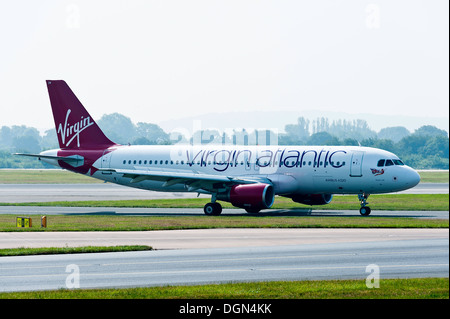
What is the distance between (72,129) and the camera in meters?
54.3

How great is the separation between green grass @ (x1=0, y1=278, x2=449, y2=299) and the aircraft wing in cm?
2648

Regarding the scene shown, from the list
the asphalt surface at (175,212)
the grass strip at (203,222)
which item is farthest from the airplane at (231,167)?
the grass strip at (203,222)

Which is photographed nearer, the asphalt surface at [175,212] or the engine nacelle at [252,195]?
the engine nacelle at [252,195]

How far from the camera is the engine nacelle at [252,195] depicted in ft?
148

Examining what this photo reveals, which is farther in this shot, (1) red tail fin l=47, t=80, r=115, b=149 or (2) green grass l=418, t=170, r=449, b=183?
(2) green grass l=418, t=170, r=449, b=183

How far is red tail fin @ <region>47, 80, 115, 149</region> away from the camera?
54219 millimetres

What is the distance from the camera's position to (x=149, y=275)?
2212 cm

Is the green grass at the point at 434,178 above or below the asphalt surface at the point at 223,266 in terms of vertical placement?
below

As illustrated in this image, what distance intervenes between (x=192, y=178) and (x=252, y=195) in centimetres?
408

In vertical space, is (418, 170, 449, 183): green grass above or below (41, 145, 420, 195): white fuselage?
below

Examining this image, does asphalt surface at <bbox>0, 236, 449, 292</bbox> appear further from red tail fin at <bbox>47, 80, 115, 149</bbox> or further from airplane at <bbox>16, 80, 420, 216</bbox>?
red tail fin at <bbox>47, 80, 115, 149</bbox>

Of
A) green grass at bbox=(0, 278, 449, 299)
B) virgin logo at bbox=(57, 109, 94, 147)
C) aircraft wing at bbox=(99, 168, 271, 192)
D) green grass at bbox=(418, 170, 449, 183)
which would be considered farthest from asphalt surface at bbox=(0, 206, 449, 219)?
green grass at bbox=(418, 170, 449, 183)

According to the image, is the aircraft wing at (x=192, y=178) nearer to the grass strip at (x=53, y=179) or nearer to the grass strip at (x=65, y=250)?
the grass strip at (x=65, y=250)

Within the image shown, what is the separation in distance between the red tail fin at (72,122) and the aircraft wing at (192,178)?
570 centimetres
